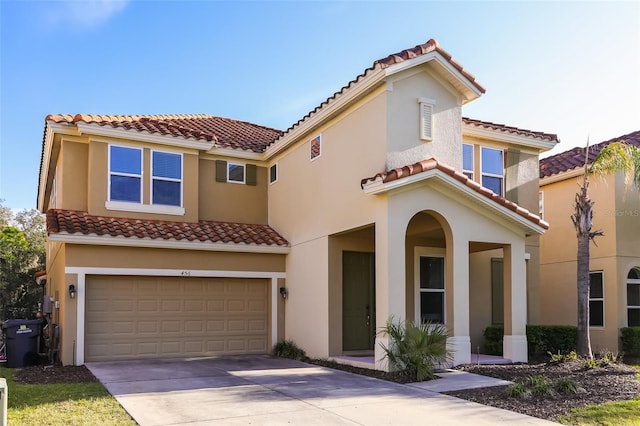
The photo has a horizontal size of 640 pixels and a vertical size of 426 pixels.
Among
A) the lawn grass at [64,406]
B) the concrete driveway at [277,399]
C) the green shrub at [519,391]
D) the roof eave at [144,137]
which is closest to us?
the lawn grass at [64,406]

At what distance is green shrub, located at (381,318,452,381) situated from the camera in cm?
1103

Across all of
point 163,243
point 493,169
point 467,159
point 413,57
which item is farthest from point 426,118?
point 163,243

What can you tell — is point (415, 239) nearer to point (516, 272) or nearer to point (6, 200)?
point (516, 272)

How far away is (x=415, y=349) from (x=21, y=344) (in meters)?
8.93

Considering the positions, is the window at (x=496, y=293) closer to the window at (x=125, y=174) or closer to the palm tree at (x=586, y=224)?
the palm tree at (x=586, y=224)

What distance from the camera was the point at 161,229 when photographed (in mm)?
15328

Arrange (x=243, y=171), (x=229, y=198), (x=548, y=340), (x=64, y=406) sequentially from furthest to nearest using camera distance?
(x=243, y=171) < (x=229, y=198) < (x=548, y=340) < (x=64, y=406)

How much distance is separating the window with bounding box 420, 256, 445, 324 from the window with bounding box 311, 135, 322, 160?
12.5ft

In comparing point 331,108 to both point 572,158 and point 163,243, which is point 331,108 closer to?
point 163,243

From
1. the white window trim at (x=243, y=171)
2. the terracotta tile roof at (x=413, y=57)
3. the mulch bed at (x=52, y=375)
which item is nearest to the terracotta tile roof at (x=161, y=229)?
the white window trim at (x=243, y=171)

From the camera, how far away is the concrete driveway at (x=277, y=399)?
800cm

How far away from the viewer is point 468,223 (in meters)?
13.0

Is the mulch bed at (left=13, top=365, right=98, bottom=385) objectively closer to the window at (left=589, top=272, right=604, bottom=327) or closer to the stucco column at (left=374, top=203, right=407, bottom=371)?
the stucco column at (left=374, top=203, right=407, bottom=371)

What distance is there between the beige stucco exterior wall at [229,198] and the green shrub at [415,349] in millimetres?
7205
